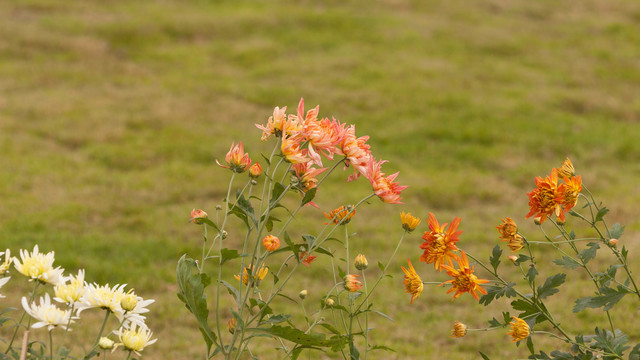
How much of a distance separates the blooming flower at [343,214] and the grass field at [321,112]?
1.90m

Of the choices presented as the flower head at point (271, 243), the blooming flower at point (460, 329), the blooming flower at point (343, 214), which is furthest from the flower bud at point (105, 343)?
the blooming flower at point (460, 329)

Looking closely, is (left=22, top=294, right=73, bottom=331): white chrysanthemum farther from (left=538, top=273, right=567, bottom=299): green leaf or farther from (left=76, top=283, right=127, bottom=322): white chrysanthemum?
(left=538, top=273, right=567, bottom=299): green leaf

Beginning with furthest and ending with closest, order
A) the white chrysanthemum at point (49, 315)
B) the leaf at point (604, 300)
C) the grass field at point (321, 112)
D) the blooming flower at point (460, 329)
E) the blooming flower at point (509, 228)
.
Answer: the grass field at point (321, 112)
the blooming flower at point (460, 329)
the blooming flower at point (509, 228)
the leaf at point (604, 300)
the white chrysanthemum at point (49, 315)

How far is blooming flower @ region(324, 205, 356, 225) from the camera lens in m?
1.94

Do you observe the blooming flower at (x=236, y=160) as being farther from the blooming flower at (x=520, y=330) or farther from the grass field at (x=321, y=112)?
the grass field at (x=321, y=112)

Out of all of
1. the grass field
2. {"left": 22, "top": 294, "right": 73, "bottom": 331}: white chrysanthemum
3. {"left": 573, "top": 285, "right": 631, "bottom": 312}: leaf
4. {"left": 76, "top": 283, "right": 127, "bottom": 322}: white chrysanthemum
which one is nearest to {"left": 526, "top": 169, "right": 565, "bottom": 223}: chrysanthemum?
{"left": 573, "top": 285, "right": 631, "bottom": 312}: leaf

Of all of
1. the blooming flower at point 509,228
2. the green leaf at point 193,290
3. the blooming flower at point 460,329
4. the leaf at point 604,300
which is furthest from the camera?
the blooming flower at point 460,329

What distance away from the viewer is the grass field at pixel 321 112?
5.23 meters

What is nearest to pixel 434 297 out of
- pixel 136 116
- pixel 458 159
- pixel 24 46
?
pixel 458 159

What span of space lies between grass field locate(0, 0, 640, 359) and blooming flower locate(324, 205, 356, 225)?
6.24ft

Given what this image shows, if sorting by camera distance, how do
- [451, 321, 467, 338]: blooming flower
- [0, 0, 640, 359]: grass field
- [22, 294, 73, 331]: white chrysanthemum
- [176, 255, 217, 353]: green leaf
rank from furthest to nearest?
[0, 0, 640, 359]: grass field
[451, 321, 467, 338]: blooming flower
[176, 255, 217, 353]: green leaf
[22, 294, 73, 331]: white chrysanthemum

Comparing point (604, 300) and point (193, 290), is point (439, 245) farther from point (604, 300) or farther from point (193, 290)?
point (193, 290)

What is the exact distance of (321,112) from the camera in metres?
8.88

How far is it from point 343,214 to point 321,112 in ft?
22.5
